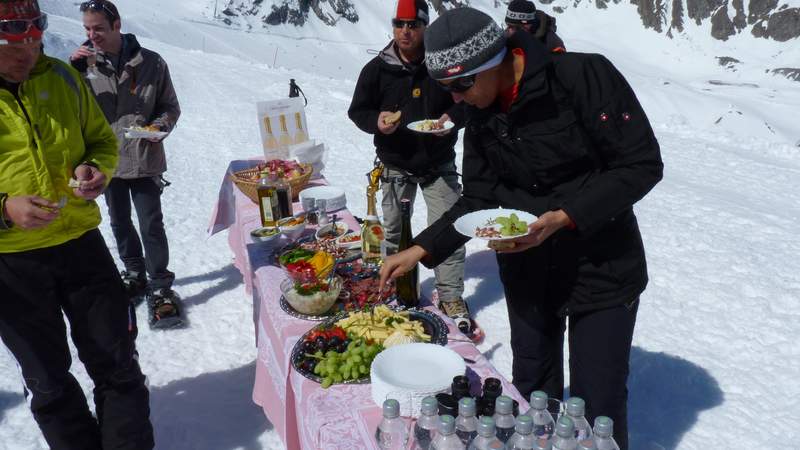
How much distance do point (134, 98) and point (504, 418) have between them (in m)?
4.03

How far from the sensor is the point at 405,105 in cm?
458

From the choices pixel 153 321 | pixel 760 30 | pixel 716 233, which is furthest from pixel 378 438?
pixel 760 30

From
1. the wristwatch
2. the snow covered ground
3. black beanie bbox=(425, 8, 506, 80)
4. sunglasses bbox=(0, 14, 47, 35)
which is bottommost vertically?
the snow covered ground

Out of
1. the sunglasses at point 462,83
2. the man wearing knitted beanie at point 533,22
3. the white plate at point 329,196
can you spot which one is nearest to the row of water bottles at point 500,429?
the sunglasses at point 462,83

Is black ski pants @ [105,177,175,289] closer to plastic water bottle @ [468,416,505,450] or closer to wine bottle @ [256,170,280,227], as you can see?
wine bottle @ [256,170,280,227]

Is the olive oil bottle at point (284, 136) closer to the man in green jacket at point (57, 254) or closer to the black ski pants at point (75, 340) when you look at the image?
the man in green jacket at point (57, 254)

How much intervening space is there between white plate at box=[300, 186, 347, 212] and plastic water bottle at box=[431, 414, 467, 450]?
2927 mm

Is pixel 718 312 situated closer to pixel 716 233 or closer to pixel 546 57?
pixel 716 233

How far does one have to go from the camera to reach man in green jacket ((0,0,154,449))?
102 inches

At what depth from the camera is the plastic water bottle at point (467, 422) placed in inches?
72.4


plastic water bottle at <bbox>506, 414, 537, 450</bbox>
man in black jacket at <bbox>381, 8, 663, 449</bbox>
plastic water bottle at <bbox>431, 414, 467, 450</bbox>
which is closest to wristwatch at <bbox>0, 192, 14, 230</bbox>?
Answer: man in black jacket at <bbox>381, 8, 663, 449</bbox>

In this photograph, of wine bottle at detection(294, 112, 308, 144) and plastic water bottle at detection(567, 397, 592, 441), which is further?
wine bottle at detection(294, 112, 308, 144)

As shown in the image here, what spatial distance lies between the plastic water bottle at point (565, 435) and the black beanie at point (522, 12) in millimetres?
4760

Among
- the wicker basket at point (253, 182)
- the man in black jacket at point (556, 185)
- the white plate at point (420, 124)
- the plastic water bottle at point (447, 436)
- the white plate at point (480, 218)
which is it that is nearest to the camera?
the plastic water bottle at point (447, 436)
